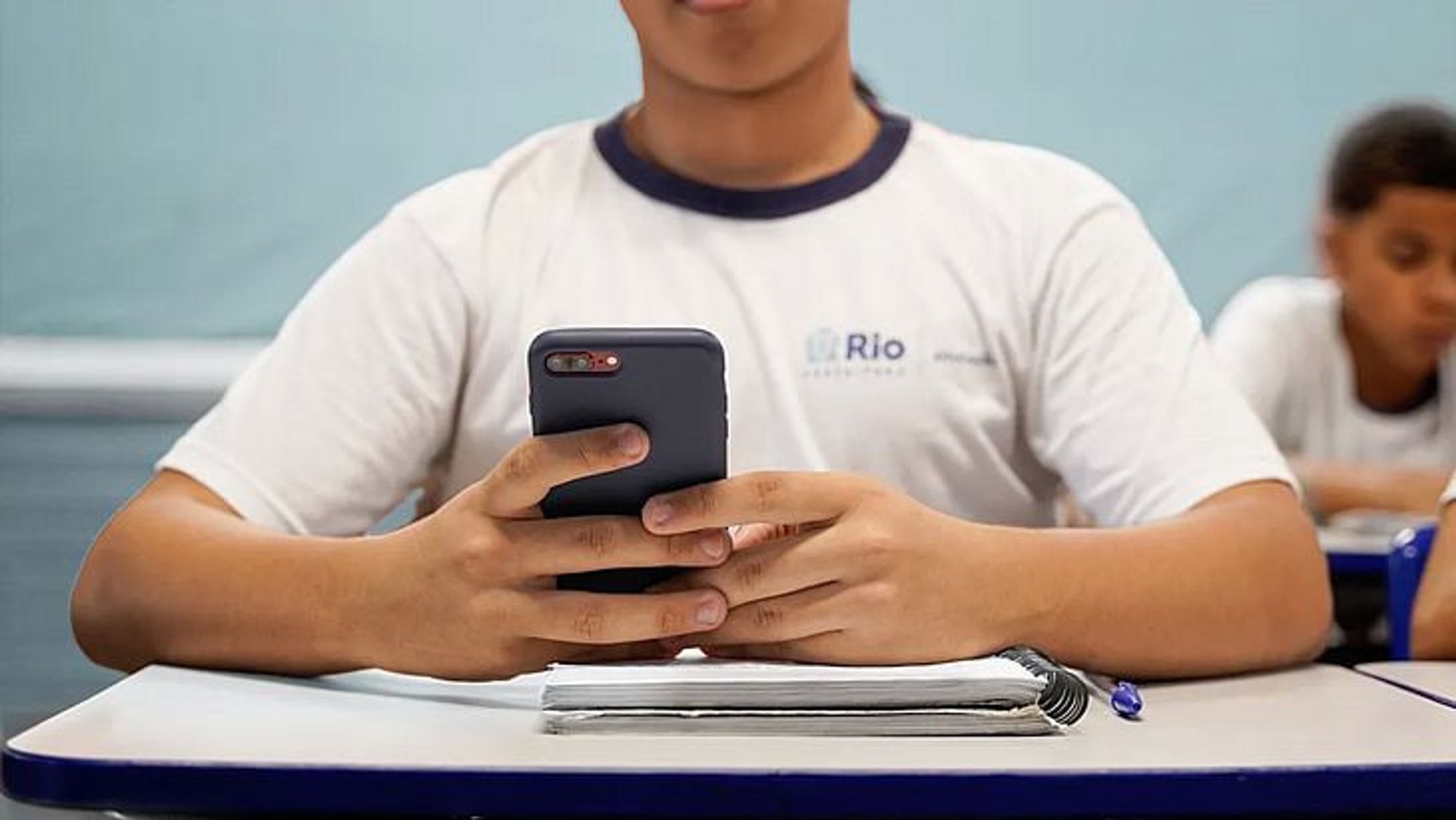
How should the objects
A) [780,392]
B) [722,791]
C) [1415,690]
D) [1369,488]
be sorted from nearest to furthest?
[722,791]
[1415,690]
[780,392]
[1369,488]

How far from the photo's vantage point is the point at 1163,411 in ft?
4.70

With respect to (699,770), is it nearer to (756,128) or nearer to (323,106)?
(756,128)

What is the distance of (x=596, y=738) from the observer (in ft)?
3.14

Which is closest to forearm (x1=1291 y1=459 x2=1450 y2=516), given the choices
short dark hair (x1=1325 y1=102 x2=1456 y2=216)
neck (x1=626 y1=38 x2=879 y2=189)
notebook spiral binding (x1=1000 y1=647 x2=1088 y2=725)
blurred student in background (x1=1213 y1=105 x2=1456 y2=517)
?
blurred student in background (x1=1213 y1=105 x2=1456 y2=517)

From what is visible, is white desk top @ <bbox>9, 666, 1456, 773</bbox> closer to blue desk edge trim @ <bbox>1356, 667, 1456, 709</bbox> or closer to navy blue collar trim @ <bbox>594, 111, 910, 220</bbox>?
blue desk edge trim @ <bbox>1356, 667, 1456, 709</bbox>

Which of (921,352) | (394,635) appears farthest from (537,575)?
(921,352)

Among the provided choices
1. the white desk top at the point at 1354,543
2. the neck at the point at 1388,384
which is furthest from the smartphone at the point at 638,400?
the neck at the point at 1388,384

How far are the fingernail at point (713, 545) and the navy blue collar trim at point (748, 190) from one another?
1.68ft

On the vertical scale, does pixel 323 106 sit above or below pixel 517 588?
above

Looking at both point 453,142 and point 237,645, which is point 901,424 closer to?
point 237,645

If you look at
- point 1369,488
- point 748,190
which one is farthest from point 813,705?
point 1369,488

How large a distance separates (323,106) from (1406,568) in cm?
197

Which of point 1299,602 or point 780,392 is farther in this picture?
point 780,392

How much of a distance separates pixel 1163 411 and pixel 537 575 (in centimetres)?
56
